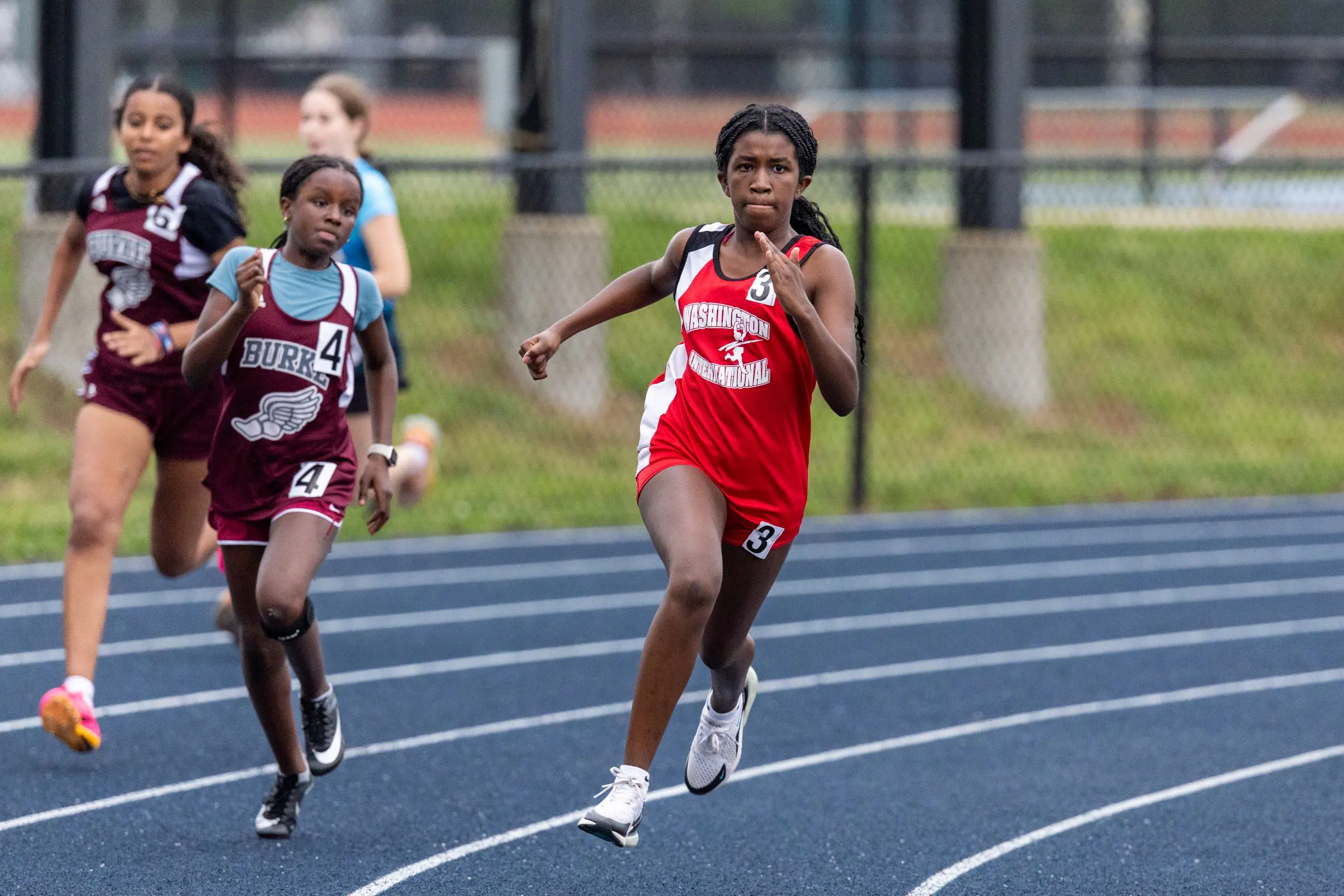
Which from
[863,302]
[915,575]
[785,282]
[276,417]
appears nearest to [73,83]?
[863,302]

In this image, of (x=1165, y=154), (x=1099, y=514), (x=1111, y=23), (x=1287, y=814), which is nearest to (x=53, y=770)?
(x=1287, y=814)

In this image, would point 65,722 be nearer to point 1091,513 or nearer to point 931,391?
point 1091,513

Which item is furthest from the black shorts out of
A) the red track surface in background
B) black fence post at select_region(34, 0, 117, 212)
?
the red track surface in background

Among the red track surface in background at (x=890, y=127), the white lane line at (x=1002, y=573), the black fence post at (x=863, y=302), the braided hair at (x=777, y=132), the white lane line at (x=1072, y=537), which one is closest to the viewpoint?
the braided hair at (x=777, y=132)

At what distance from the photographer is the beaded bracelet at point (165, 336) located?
215 inches

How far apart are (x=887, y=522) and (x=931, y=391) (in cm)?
327

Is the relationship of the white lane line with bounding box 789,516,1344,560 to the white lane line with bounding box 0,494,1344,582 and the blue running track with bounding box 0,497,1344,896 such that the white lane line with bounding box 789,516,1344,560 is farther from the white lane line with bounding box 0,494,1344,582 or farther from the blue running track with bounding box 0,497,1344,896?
the white lane line with bounding box 0,494,1344,582

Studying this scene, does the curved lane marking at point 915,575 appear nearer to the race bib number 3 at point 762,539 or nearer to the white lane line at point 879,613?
the white lane line at point 879,613

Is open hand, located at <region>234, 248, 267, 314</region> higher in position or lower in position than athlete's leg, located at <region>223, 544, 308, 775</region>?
higher

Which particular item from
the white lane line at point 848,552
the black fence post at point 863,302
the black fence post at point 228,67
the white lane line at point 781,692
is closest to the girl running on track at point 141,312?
the white lane line at point 781,692

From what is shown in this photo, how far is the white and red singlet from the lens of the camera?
4.46 meters

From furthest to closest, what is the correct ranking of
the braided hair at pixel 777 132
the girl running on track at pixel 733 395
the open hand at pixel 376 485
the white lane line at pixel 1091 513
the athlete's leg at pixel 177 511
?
1. the white lane line at pixel 1091 513
2. the athlete's leg at pixel 177 511
3. the open hand at pixel 376 485
4. the braided hair at pixel 777 132
5. the girl running on track at pixel 733 395

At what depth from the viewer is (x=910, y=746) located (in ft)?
20.8

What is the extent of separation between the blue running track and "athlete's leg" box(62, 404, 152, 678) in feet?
1.54
